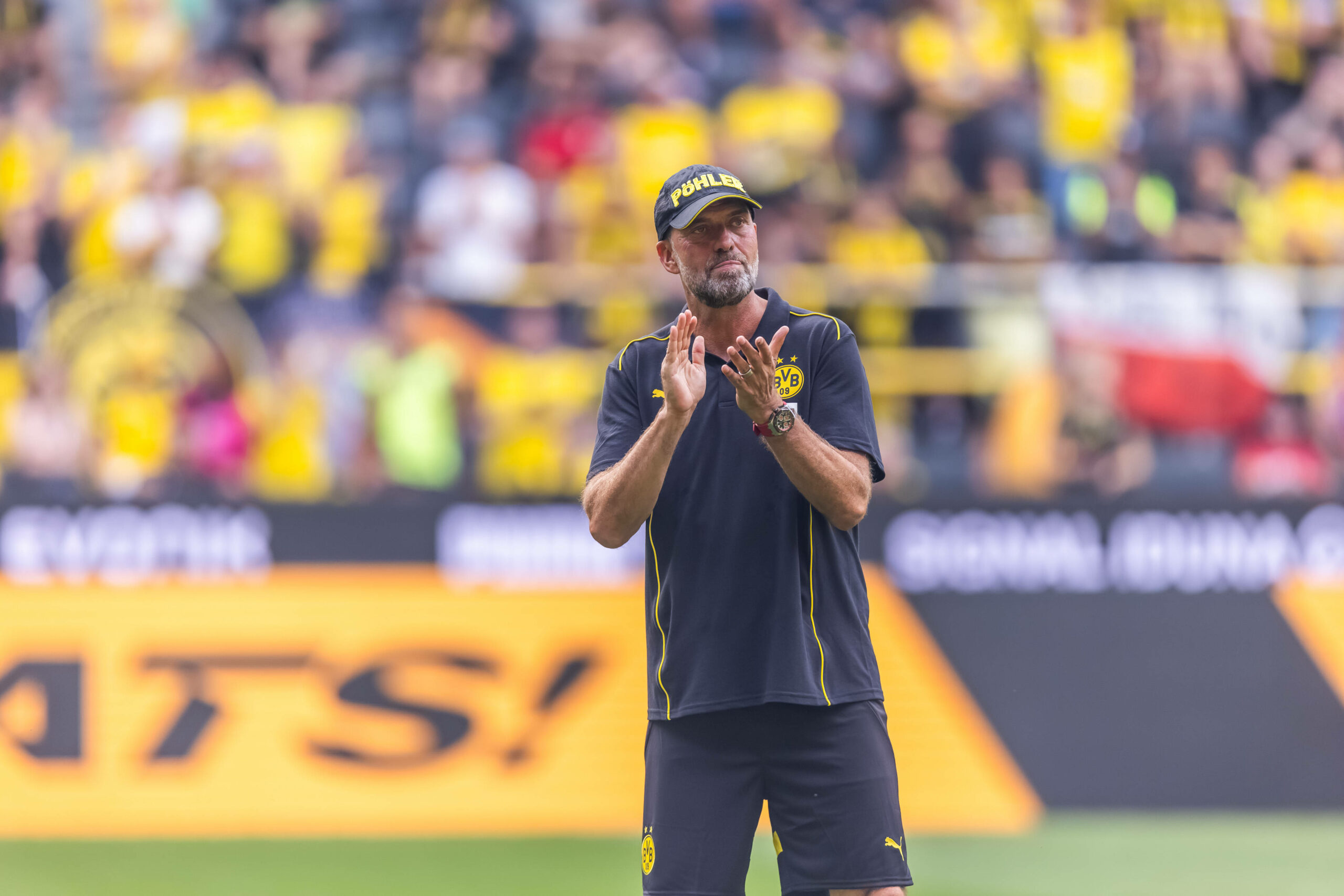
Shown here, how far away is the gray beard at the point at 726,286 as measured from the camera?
13.2ft

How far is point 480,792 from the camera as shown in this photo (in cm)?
873

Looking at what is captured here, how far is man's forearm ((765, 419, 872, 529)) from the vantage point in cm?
384

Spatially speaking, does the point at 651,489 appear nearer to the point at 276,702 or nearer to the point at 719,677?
the point at 719,677

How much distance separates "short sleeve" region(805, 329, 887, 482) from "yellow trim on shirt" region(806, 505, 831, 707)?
0.63ft

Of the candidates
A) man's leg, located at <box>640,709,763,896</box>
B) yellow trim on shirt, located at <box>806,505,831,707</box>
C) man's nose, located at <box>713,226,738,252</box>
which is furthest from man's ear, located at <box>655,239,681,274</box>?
man's leg, located at <box>640,709,763,896</box>

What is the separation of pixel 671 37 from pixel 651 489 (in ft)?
31.9

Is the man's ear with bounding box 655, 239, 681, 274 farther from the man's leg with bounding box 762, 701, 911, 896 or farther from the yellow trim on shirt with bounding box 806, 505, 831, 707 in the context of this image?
the man's leg with bounding box 762, 701, 911, 896

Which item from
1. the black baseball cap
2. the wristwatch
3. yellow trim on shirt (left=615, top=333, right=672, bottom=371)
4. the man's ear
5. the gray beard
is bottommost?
the wristwatch

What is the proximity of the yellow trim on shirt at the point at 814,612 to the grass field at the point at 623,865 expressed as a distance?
3385 millimetres

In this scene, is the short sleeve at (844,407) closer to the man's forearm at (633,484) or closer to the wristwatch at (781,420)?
the wristwatch at (781,420)

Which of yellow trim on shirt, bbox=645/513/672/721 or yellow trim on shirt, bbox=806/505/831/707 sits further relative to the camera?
yellow trim on shirt, bbox=645/513/672/721

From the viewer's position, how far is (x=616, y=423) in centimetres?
425

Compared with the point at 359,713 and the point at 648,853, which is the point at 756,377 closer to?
the point at 648,853

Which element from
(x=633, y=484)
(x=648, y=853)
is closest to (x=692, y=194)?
(x=633, y=484)
